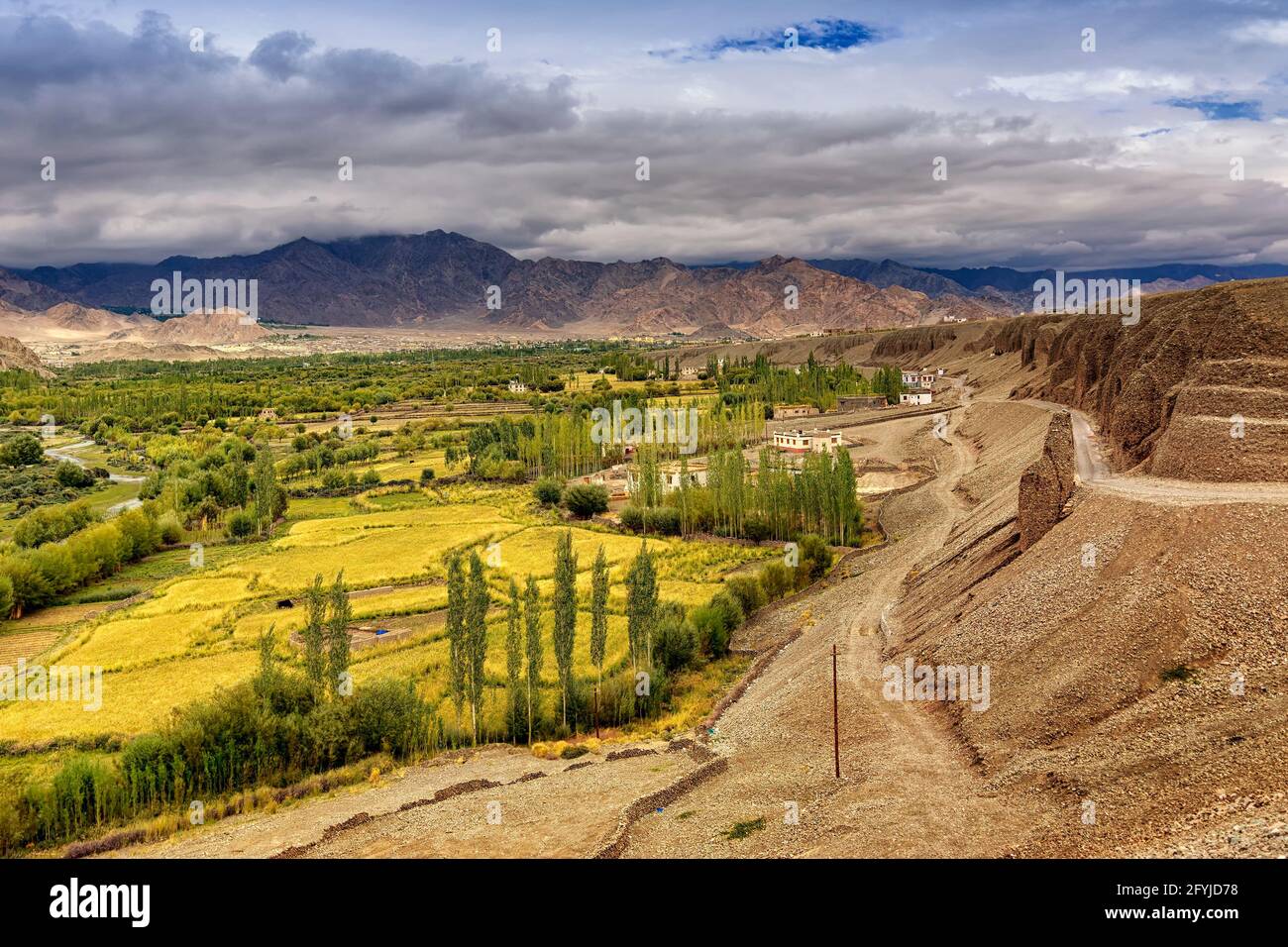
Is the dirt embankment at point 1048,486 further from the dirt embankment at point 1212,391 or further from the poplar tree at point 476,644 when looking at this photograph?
the poplar tree at point 476,644

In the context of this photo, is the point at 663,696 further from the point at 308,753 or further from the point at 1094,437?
the point at 1094,437

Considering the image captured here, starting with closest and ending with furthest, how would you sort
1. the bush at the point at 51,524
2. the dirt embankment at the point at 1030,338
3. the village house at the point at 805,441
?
the bush at the point at 51,524, the village house at the point at 805,441, the dirt embankment at the point at 1030,338

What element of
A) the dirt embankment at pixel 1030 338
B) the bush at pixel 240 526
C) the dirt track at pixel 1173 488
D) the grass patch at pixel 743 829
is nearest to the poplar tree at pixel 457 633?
the grass patch at pixel 743 829

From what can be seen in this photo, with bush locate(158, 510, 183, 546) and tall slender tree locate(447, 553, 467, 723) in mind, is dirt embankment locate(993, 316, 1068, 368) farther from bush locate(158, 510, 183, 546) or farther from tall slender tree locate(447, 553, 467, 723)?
bush locate(158, 510, 183, 546)

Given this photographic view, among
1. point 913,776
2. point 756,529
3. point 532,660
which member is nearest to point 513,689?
point 532,660

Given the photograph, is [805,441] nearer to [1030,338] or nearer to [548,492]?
[548,492]

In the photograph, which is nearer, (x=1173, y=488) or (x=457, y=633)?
(x=1173, y=488)
